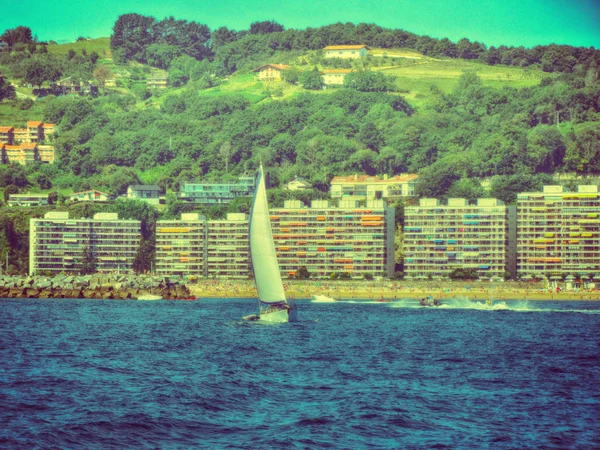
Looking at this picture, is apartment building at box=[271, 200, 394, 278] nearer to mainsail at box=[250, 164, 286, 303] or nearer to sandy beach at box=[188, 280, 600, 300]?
sandy beach at box=[188, 280, 600, 300]

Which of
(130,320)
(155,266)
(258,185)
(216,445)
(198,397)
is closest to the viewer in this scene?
(216,445)

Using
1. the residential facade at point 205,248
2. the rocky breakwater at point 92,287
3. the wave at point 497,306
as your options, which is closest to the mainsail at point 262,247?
the wave at point 497,306

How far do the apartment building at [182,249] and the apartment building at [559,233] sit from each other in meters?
53.4

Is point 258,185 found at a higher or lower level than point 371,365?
higher

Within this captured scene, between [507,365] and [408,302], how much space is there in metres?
79.7

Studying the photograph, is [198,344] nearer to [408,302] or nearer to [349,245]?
[408,302]

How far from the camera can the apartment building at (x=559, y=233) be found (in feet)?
577

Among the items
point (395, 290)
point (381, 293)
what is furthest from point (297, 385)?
point (395, 290)

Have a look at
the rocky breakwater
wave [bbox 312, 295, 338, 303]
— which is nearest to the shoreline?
the rocky breakwater

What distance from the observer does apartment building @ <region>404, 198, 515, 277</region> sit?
585 ft

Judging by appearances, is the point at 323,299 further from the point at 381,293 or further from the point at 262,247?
the point at 262,247

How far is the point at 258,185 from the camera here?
88688mm

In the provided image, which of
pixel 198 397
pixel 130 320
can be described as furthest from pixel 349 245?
pixel 198 397

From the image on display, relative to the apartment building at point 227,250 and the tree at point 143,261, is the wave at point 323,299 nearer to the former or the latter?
the apartment building at point 227,250
